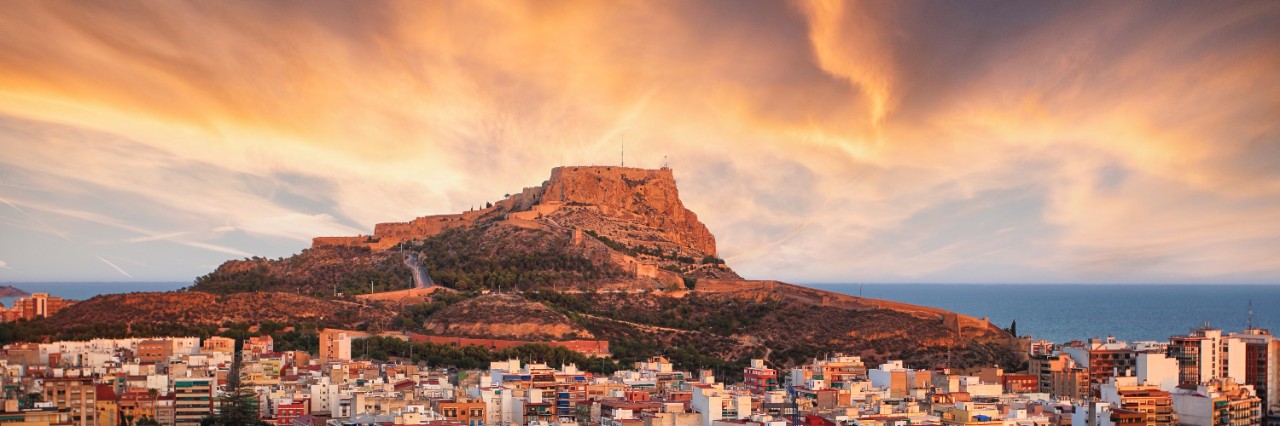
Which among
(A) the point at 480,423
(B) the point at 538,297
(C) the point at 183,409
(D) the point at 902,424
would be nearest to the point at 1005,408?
(D) the point at 902,424

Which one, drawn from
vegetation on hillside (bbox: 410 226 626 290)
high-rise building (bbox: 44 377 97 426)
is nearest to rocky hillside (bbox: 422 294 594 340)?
vegetation on hillside (bbox: 410 226 626 290)

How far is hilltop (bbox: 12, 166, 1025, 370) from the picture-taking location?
41.2m

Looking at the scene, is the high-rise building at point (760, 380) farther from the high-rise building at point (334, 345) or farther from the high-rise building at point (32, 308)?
the high-rise building at point (32, 308)

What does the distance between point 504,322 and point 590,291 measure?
21.6 feet

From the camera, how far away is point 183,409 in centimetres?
2558

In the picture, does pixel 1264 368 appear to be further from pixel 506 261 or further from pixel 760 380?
pixel 506 261

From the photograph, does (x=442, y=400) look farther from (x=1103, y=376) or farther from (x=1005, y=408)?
(x=1103, y=376)

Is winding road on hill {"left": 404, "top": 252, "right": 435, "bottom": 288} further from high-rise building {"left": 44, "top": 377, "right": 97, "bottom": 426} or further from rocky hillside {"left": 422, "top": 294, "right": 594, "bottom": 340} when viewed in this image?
high-rise building {"left": 44, "top": 377, "right": 97, "bottom": 426}

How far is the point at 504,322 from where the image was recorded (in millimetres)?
41438

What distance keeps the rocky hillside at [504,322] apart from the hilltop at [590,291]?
7 cm

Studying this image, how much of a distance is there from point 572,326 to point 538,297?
12.9 feet

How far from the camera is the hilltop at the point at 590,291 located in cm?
4116

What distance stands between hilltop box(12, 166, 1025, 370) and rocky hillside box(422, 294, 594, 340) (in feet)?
0.22

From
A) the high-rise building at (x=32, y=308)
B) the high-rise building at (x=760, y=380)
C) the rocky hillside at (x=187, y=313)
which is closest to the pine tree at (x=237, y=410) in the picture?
the high-rise building at (x=760, y=380)
